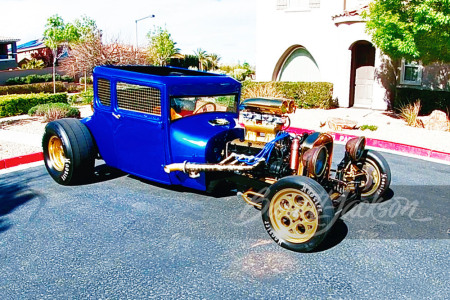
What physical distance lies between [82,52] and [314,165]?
81.1ft

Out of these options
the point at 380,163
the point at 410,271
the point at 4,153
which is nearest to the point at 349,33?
the point at 380,163

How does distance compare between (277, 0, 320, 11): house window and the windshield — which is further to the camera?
(277, 0, 320, 11): house window

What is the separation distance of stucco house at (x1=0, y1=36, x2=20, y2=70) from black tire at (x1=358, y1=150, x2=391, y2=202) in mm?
46241

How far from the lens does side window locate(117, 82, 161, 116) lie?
6086 millimetres

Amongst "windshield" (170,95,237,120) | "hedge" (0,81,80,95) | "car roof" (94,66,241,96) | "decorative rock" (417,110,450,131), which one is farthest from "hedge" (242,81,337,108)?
"hedge" (0,81,80,95)

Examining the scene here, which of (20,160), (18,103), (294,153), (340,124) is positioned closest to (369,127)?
(340,124)

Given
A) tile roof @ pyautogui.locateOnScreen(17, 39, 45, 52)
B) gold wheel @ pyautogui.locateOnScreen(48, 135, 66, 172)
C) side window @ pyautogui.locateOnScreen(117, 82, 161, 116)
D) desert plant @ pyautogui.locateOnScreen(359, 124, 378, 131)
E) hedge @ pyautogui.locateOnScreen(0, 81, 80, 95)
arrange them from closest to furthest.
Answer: side window @ pyautogui.locateOnScreen(117, 82, 161, 116), gold wheel @ pyautogui.locateOnScreen(48, 135, 66, 172), desert plant @ pyautogui.locateOnScreen(359, 124, 378, 131), hedge @ pyautogui.locateOnScreen(0, 81, 80, 95), tile roof @ pyautogui.locateOnScreen(17, 39, 45, 52)

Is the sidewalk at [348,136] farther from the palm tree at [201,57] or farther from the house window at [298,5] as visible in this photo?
the palm tree at [201,57]

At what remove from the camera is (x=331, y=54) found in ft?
56.9

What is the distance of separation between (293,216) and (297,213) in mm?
58

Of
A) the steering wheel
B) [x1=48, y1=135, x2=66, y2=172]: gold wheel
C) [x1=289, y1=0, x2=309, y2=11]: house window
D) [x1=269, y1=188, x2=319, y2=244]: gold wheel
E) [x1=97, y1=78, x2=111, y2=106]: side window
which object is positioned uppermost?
[x1=289, y1=0, x2=309, y2=11]: house window

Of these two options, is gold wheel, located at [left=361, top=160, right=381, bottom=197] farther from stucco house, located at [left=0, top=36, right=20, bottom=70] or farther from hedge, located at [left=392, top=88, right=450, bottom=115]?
stucco house, located at [left=0, top=36, right=20, bottom=70]

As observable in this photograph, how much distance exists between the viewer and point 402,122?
13633 mm

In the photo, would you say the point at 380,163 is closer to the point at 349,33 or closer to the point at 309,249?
the point at 309,249
